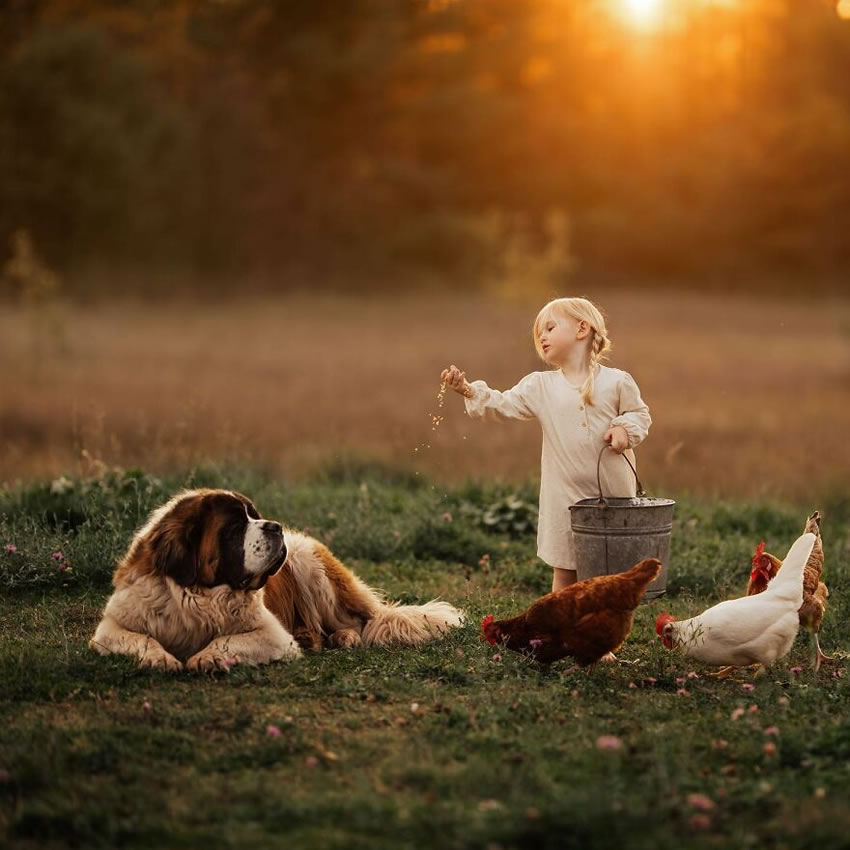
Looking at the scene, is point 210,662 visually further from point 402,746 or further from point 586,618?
point 586,618

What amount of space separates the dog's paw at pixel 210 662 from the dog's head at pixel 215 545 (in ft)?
1.02

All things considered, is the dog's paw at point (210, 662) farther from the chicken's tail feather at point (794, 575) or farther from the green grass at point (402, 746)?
the chicken's tail feather at point (794, 575)

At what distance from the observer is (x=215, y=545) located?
4.90m

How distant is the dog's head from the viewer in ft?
16.0

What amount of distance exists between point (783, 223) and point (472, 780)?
50.4 m

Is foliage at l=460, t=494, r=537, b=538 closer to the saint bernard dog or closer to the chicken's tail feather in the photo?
the saint bernard dog

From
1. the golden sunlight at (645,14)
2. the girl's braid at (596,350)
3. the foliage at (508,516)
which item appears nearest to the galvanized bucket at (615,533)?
the girl's braid at (596,350)

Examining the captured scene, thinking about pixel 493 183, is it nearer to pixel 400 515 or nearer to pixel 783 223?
pixel 783 223

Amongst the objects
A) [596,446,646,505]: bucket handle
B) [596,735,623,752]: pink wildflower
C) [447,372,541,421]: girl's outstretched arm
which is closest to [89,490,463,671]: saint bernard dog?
[447,372,541,421]: girl's outstretched arm

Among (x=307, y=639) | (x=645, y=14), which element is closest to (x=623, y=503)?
(x=307, y=639)

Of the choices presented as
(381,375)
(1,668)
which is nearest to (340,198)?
(381,375)

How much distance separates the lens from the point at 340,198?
45000 mm

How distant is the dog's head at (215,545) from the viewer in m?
4.88

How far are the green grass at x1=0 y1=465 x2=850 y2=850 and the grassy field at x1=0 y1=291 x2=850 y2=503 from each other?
6.48ft
